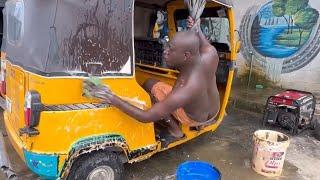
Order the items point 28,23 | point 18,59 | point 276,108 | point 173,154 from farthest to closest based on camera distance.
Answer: point 276,108
point 173,154
point 18,59
point 28,23

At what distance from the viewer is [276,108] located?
5.19m

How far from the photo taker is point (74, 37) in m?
2.70

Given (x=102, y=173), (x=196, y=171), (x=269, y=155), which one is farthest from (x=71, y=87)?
(x=269, y=155)

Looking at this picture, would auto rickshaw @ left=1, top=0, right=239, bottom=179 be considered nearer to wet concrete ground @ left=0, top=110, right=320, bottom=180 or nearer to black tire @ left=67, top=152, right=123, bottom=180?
black tire @ left=67, top=152, right=123, bottom=180

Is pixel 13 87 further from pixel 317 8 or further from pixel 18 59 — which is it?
pixel 317 8

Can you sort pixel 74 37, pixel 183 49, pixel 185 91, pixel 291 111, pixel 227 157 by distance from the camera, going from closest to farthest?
1. pixel 74 37
2. pixel 185 91
3. pixel 183 49
4. pixel 227 157
5. pixel 291 111

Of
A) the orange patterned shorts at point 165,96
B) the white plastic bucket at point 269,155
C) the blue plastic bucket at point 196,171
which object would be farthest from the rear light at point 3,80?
the white plastic bucket at point 269,155

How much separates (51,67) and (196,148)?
2599 millimetres

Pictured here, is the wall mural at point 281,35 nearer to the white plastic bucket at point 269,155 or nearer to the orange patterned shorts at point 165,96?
the white plastic bucket at point 269,155

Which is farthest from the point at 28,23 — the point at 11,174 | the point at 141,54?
the point at 141,54

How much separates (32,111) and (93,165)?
0.78 metres

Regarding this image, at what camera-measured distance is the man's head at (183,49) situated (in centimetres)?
320

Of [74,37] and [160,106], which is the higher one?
[74,37]

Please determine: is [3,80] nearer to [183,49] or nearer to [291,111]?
[183,49]
